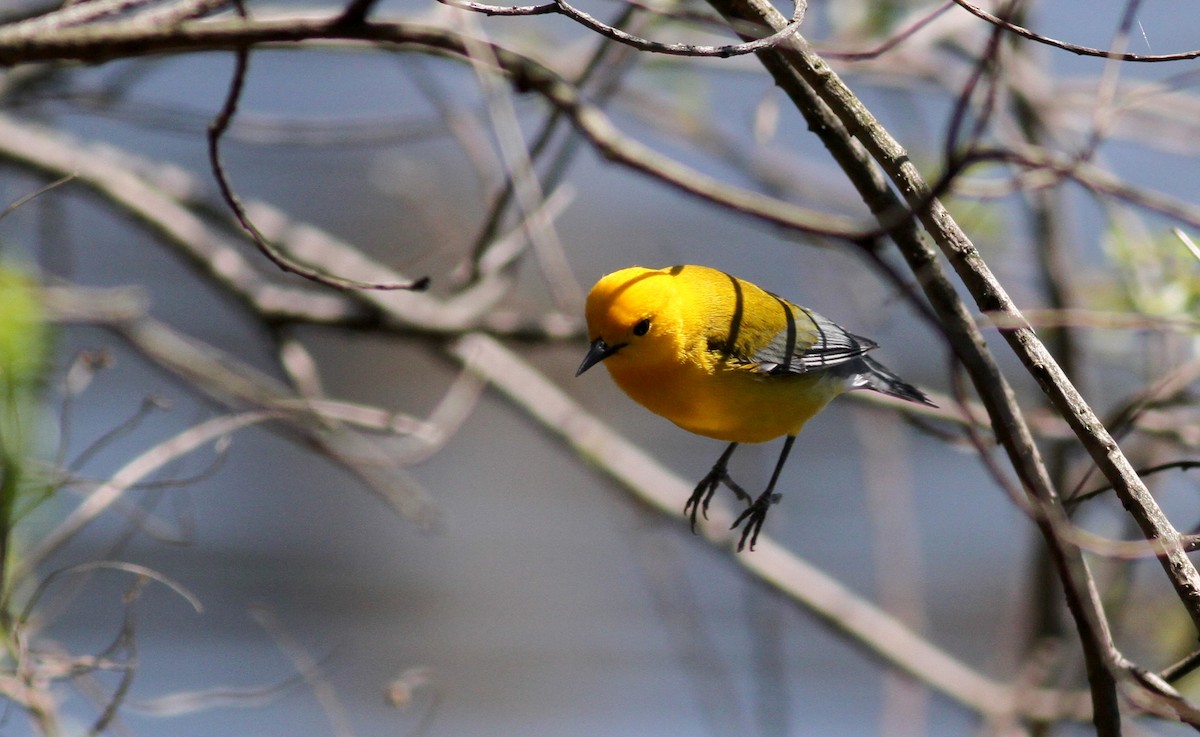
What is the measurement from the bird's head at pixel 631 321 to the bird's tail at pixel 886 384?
1.57ft

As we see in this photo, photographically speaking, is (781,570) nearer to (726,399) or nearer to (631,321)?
(726,399)

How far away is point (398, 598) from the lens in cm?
809

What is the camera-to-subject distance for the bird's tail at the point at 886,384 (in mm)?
2357

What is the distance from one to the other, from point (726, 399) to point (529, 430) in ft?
18.8

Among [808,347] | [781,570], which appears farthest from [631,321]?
[781,570]

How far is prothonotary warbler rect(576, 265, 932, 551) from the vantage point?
86.7 inches

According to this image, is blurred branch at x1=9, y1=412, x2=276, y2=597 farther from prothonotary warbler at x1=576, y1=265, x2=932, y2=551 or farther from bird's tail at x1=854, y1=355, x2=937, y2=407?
bird's tail at x1=854, y1=355, x2=937, y2=407

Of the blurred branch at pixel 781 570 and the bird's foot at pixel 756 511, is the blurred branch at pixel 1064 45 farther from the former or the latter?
the blurred branch at pixel 781 570

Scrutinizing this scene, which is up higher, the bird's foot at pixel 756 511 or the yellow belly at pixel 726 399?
the yellow belly at pixel 726 399

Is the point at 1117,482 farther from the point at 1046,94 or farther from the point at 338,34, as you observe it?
the point at 1046,94

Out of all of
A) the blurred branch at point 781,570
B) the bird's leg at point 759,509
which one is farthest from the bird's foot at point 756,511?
the blurred branch at point 781,570

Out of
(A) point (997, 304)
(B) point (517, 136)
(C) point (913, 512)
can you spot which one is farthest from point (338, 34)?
(C) point (913, 512)

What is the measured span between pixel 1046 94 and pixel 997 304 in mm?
3031

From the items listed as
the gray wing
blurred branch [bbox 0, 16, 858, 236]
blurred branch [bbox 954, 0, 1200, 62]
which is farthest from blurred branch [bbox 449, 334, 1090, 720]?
blurred branch [bbox 954, 0, 1200, 62]
